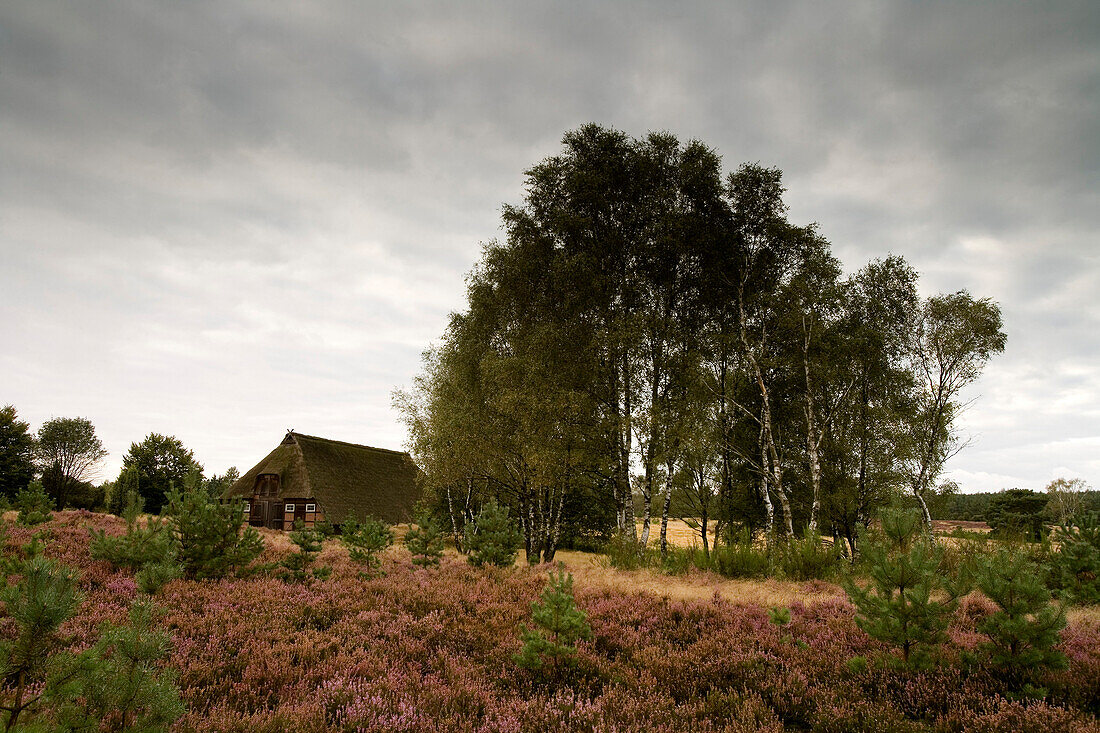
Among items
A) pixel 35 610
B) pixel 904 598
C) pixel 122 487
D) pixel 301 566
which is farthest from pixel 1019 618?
pixel 122 487

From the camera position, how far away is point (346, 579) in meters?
11.7

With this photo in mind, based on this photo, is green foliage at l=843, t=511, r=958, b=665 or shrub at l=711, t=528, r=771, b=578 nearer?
green foliage at l=843, t=511, r=958, b=665

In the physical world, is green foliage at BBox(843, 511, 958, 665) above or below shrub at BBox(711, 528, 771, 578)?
above

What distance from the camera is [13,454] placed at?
42.4 metres

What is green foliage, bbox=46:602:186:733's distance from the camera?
3.59 metres

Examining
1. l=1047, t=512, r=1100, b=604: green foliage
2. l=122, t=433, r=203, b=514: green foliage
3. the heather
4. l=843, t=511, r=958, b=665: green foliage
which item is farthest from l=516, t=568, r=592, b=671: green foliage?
l=122, t=433, r=203, b=514: green foliage

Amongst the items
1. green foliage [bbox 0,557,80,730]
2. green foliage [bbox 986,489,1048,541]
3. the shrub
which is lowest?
green foliage [bbox 986,489,1048,541]


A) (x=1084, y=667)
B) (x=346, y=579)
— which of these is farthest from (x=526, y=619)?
(x=1084, y=667)

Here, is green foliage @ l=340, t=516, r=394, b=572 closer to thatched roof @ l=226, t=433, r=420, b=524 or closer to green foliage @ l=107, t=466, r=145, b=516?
thatched roof @ l=226, t=433, r=420, b=524

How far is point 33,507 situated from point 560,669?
72.3ft

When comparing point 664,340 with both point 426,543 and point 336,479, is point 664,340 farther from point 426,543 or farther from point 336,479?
point 336,479

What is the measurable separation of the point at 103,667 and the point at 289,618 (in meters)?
5.18

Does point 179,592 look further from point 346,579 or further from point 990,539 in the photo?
point 990,539

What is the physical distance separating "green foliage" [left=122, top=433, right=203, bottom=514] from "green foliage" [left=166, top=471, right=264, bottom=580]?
38084 mm
